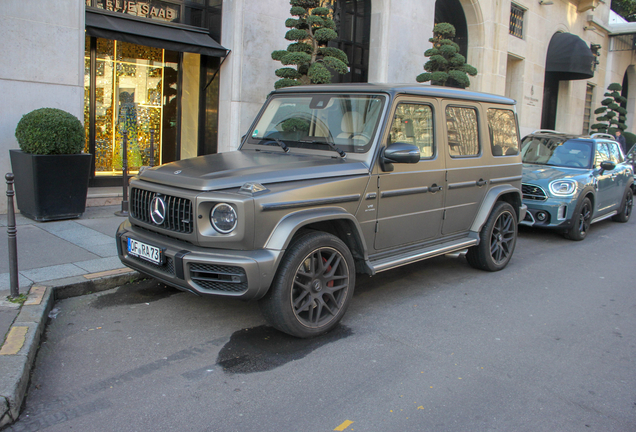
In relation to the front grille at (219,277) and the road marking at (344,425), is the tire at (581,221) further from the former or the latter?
the road marking at (344,425)

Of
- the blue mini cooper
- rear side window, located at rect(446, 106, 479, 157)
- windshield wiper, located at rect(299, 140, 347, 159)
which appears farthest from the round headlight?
the blue mini cooper

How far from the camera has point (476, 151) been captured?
600 cm

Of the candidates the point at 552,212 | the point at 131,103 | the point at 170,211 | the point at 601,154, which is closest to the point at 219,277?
the point at 170,211

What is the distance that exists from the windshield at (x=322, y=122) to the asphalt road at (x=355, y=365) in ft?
5.24

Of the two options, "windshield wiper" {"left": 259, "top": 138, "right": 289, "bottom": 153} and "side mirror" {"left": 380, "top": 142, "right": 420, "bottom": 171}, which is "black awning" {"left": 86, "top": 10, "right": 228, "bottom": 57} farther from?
"side mirror" {"left": 380, "top": 142, "right": 420, "bottom": 171}

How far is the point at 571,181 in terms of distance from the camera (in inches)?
339

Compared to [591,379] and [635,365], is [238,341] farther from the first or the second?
[635,365]

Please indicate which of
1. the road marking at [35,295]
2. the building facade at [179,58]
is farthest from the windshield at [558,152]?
the road marking at [35,295]

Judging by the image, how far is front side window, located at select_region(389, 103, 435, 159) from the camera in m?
4.93

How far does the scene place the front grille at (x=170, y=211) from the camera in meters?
3.93

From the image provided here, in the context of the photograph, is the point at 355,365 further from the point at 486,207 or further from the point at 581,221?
the point at 581,221

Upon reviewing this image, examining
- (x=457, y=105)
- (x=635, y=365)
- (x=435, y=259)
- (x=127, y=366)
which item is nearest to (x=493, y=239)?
(x=435, y=259)

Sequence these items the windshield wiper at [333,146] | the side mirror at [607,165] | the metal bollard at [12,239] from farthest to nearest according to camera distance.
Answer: the side mirror at [607,165] → the windshield wiper at [333,146] → the metal bollard at [12,239]

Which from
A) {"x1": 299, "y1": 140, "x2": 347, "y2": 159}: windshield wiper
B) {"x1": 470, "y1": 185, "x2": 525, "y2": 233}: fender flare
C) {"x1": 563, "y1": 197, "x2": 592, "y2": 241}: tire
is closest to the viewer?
{"x1": 299, "y1": 140, "x2": 347, "y2": 159}: windshield wiper
